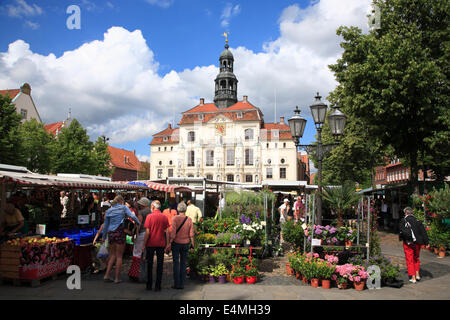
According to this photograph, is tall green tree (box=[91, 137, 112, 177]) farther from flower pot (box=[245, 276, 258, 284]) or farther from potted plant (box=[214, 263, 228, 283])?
flower pot (box=[245, 276, 258, 284])

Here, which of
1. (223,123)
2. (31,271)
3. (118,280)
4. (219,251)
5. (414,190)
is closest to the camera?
(31,271)

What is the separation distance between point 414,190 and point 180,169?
48459mm

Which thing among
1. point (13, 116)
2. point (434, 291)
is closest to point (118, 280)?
point (434, 291)

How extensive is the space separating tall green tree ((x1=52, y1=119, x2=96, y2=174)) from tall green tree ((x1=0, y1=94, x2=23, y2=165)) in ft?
26.5

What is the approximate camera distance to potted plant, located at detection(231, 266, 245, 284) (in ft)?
22.7

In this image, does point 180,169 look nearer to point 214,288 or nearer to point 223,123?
point 223,123

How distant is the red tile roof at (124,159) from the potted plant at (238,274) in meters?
73.0

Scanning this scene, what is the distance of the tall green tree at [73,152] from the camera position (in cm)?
3547

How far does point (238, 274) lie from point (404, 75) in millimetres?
11915

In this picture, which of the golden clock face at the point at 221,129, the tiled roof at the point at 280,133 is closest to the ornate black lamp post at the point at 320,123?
the tiled roof at the point at 280,133

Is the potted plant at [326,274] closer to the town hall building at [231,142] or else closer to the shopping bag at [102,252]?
the shopping bag at [102,252]

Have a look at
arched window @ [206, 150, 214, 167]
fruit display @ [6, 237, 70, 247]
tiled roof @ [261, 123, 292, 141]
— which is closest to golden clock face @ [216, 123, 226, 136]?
arched window @ [206, 150, 214, 167]

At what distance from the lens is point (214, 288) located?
6.51 metres

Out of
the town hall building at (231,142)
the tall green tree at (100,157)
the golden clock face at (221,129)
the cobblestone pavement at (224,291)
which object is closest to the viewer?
the cobblestone pavement at (224,291)
